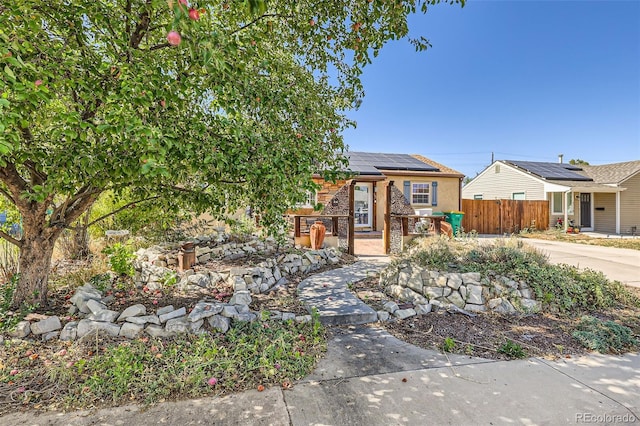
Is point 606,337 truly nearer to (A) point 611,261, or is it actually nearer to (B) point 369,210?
(A) point 611,261

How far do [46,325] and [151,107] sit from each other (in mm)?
2383

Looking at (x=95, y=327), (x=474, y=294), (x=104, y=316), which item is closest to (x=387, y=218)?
(x=474, y=294)

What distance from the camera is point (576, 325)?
3.60 metres

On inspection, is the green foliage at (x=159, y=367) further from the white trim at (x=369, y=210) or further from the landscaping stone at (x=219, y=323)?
the white trim at (x=369, y=210)

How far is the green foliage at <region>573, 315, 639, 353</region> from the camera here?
3.05 metres

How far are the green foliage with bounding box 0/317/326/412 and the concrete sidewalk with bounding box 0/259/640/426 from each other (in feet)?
0.39

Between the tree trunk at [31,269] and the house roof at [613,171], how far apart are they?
2369 cm

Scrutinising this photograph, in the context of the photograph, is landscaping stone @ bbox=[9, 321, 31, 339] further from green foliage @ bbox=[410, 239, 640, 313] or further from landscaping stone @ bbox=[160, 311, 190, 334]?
green foliage @ bbox=[410, 239, 640, 313]

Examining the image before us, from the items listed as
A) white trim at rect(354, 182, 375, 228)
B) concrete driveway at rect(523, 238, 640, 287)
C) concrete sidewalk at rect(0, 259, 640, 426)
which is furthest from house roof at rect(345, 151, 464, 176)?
concrete sidewalk at rect(0, 259, 640, 426)

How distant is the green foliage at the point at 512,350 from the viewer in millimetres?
2866

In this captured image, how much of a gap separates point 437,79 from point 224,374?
47.2ft

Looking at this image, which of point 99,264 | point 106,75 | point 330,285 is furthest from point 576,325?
point 99,264

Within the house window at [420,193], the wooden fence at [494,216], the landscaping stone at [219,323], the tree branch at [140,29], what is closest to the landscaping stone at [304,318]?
the landscaping stone at [219,323]

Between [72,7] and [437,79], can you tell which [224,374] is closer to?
[72,7]
